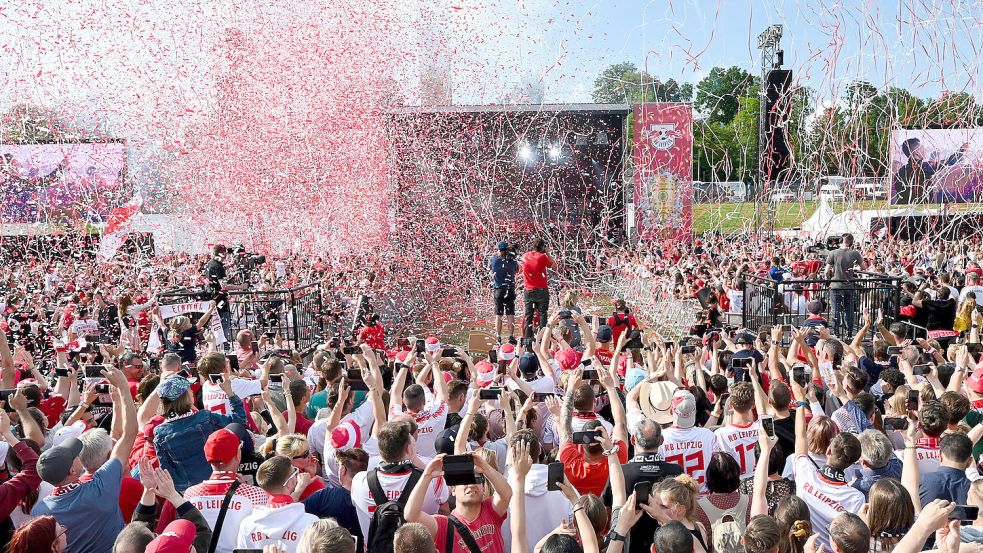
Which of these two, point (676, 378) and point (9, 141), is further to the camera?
point (9, 141)

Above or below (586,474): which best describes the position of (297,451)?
above

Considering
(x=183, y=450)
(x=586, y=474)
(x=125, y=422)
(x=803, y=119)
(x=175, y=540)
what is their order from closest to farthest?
(x=175, y=540) < (x=586, y=474) < (x=125, y=422) < (x=183, y=450) < (x=803, y=119)

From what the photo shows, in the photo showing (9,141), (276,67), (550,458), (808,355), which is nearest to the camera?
(550,458)

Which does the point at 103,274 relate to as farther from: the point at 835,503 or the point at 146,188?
the point at 835,503

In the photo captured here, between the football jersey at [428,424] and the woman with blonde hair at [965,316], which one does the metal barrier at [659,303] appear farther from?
the football jersey at [428,424]

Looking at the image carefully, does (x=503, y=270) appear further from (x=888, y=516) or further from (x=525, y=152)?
(x=525, y=152)

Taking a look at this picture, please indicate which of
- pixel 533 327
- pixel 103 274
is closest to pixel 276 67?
pixel 103 274

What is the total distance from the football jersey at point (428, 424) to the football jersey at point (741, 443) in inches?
68.7

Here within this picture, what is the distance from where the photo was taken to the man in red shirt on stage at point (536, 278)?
11359 mm

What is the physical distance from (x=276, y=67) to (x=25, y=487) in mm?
14509

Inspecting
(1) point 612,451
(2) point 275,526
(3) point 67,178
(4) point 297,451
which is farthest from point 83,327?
(3) point 67,178

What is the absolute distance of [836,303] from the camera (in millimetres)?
11523

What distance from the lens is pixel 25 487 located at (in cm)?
392

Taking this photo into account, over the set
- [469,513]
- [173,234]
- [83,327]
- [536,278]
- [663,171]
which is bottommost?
[83,327]
